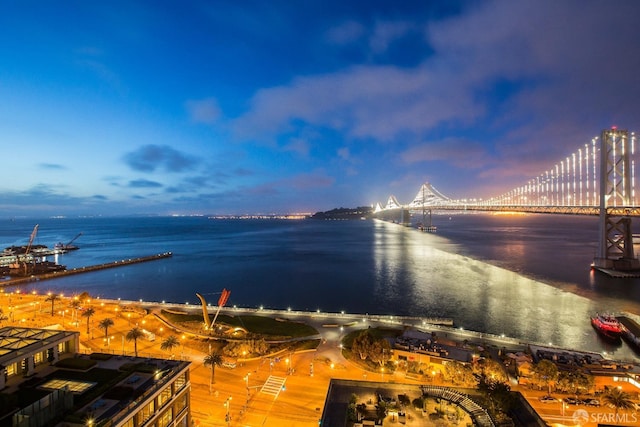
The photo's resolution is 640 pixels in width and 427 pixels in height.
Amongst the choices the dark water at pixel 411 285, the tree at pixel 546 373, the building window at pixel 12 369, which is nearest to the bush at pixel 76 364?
the building window at pixel 12 369

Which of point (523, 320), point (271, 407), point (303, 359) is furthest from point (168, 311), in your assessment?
point (523, 320)

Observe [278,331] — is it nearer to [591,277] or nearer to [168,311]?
[168,311]

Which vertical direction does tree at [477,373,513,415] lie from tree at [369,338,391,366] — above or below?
above

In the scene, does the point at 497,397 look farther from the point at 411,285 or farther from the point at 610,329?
the point at 411,285

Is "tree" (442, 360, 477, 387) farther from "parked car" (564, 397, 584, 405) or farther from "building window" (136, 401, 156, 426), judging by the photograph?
"building window" (136, 401, 156, 426)

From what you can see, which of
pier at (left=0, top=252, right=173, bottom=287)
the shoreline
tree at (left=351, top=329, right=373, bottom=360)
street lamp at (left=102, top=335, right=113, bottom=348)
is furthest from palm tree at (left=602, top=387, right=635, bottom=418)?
pier at (left=0, top=252, right=173, bottom=287)

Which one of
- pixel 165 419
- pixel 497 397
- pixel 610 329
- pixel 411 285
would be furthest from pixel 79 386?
pixel 411 285

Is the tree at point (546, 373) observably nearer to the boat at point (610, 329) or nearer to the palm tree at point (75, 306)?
the boat at point (610, 329)
